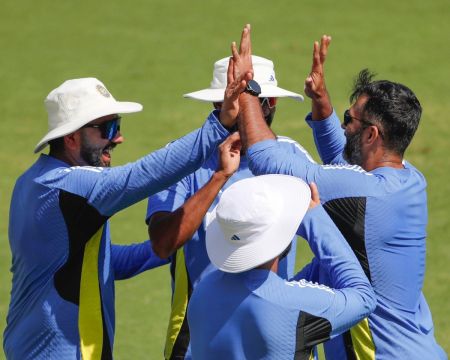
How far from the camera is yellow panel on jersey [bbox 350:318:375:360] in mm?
5016

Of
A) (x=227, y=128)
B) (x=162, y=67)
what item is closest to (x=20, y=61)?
(x=162, y=67)

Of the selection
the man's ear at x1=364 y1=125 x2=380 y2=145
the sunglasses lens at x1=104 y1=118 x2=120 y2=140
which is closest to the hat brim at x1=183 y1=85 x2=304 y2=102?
the sunglasses lens at x1=104 y1=118 x2=120 y2=140

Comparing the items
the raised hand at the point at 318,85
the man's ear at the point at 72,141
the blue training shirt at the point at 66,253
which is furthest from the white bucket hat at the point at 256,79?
the blue training shirt at the point at 66,253

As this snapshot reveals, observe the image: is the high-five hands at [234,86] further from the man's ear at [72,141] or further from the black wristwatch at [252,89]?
the man's ear at [72,141]

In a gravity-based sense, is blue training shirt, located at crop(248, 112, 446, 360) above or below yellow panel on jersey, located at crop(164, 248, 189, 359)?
above

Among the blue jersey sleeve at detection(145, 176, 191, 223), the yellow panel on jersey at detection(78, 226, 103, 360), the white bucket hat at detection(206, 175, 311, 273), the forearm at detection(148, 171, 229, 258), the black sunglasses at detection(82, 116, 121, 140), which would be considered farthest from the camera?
the blue jersey sleeve at detection(145, 176, 191, 223)

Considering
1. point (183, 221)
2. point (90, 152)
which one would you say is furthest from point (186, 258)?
point (90, 152)

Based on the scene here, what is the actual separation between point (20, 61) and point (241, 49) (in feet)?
32.7

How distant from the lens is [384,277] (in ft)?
16.3

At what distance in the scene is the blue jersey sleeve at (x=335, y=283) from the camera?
432 cm

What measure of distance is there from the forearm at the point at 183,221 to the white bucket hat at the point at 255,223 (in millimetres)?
568

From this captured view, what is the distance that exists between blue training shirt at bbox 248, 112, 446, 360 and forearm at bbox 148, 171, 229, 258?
0.22m

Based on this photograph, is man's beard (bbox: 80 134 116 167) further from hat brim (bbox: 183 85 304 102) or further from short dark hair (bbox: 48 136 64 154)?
hat brim (bbox: 183 85 304 102)

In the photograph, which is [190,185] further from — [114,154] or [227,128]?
[114,154]
